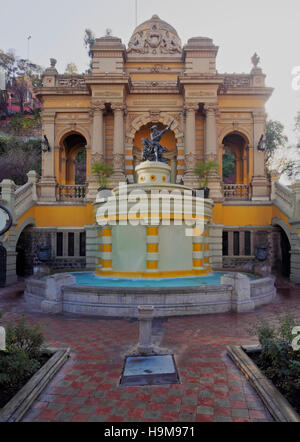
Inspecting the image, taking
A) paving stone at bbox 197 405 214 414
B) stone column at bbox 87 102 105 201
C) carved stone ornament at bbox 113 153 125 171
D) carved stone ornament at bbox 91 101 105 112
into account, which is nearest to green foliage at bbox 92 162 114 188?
carved stone ornament at bbox 113 153 125 171

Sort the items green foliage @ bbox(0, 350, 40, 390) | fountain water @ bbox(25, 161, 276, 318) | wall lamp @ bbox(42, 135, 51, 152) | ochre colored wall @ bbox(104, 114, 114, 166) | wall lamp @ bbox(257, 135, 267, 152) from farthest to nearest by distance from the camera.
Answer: ochre colored wall @ bbox(104, 114, 114, 166), wall lamp @ bbox(42, 135, 51, 152), wall lamp @ bbox(257, 135, 267, 152), fountain water @ bbox(25, 161, 276, 318), green foliage @ bbox(0, 350, 40, 390)

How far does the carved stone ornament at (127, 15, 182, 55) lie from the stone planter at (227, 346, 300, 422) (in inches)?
951

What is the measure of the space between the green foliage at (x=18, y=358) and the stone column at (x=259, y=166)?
17365mm

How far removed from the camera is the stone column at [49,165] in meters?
20.4

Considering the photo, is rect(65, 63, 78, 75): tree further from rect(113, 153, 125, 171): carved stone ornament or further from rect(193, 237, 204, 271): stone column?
rect(193, 237, 204, 271): stone column

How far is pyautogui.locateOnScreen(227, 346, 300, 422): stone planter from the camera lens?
4199 mm

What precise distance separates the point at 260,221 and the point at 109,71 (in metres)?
15.2

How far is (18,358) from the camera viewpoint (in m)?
5.17

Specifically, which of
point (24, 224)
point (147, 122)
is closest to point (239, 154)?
point (147, 122)

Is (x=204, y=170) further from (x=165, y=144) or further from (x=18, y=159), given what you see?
(x=18, y=159)

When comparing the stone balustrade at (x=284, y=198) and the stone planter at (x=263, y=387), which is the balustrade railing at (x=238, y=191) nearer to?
the stone balustrade at (x=284, y=198)

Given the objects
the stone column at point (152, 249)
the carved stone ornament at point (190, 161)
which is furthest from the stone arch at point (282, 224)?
the stone column at point (152, 249)

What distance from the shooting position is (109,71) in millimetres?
21766
